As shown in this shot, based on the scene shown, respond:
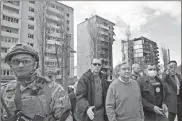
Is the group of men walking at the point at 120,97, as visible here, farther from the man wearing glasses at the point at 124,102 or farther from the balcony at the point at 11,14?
the balcony at the point at 11,14

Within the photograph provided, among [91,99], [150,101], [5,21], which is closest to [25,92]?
[91,99]

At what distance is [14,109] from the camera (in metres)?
1.20

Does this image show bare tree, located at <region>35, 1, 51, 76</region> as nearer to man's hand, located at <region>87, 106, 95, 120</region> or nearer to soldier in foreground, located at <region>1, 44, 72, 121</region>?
man's hand, located at <region>87, 106, 95, 120</region>

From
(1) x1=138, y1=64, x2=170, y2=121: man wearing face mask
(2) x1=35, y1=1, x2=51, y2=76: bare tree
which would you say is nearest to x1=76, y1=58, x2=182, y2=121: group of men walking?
(1) x1=138, y1=64, x2=170, y2=121: man wearing face mask

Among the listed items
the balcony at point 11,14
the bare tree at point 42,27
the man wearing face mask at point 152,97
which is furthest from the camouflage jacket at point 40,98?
the balcony at point 11,14

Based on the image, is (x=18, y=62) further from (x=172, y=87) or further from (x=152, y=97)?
(x=172, y=87)

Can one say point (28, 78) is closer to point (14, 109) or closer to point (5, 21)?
point (14, 109)

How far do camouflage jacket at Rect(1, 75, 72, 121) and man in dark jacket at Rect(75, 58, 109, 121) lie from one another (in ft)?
3.62

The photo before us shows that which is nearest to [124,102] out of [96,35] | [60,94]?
[60,94]

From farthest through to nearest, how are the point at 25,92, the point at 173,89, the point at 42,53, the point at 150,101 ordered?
the point at 42,53
the point at 173,89
the point at 150,101
the point at 25,92

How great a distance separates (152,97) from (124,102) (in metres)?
0.70

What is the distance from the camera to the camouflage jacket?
1.20 meters

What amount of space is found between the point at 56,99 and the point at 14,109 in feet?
0.93

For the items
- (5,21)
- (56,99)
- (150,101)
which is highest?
Answer: (5,21)
